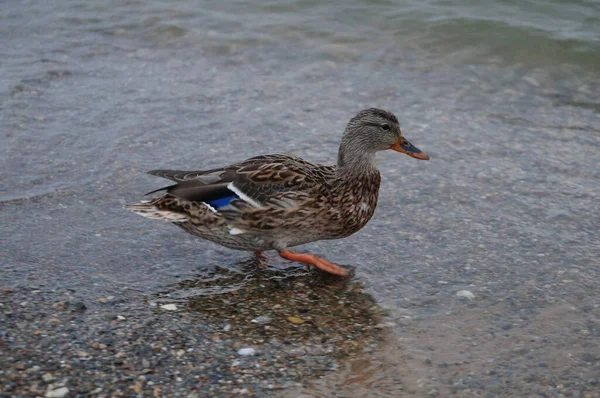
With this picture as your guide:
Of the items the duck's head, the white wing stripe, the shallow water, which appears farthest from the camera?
the duck's head

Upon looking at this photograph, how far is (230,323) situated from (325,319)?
0.57 metres

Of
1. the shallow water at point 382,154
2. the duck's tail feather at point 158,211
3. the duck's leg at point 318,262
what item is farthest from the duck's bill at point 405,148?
the duck's tail feather at point 158,211

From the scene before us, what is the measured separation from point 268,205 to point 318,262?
0.50 meters

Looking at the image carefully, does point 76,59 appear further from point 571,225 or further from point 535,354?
point 535,354

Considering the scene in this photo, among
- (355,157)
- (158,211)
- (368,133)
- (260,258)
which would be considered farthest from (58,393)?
(368,133)

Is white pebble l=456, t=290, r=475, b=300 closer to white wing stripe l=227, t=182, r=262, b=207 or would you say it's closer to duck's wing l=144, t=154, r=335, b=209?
duck's wing l=144, t=154, r=335, b=209

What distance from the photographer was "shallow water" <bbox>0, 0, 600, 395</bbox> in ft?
18.1

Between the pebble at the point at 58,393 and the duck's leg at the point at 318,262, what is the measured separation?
6.35 feet

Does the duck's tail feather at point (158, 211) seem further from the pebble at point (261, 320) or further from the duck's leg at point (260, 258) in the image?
the pebble at point (261, 320)

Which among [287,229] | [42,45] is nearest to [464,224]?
[287,229]

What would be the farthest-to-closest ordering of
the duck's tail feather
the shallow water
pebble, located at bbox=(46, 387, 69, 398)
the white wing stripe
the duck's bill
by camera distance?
the duck's bill
the duck's tail feather
the white wing stripe
the shallow water
pebble, located at bbox=(46, 387, 69, 398)

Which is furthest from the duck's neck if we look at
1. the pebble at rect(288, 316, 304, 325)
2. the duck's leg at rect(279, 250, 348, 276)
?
the pebble at rect(288, 316, 304, 325)

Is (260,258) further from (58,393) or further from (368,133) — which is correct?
(58,393)

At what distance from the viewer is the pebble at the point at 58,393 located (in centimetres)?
431
